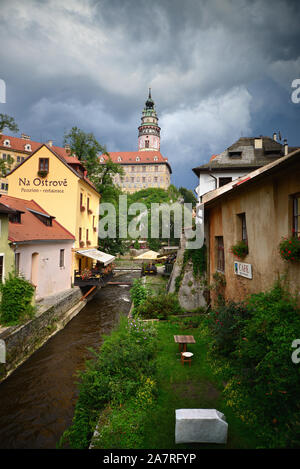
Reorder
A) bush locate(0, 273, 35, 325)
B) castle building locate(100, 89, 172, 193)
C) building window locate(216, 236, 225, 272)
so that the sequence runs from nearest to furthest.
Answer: bush locate(0, 273, 35, 325) < building window locate(216, 236, 225, 272) < castle building locate(100, 89, 172, 193)

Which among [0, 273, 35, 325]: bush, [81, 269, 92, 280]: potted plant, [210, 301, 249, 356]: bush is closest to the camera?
[210, 301, 249, 356]: bush

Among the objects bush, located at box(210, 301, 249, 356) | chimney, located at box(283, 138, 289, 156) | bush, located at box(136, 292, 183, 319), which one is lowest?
bush, located at box(136, 292, 183, 319)

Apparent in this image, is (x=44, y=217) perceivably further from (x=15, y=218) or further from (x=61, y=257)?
(x=15, y=218)

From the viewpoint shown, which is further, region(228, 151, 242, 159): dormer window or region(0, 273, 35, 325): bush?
region(228, 151, 242, 159): dormer window

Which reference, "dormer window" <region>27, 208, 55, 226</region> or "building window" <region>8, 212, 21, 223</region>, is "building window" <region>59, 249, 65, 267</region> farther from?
"building window" <region>8, 212, 21, 223</region>

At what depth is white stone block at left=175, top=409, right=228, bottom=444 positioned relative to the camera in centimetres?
439

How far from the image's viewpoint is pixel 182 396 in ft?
20.0

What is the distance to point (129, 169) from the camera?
98938 mm

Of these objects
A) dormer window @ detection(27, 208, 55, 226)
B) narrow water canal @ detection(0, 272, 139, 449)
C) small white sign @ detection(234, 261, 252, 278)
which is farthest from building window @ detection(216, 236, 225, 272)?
dormer window @ detection(27, 208, 55, 226)

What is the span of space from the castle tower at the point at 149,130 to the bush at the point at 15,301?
106884 millimetres

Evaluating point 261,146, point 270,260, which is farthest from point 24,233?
point 261,146

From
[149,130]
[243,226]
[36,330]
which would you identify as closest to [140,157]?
[149,130]

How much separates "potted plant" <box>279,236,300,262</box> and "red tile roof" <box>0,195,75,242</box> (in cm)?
1065
